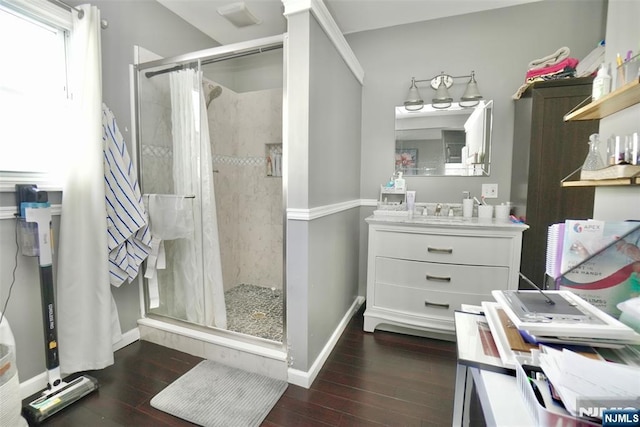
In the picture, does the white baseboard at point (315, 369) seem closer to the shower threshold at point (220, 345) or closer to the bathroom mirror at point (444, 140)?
the shower threshold at point (220, 345)

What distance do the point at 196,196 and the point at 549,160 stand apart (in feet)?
7.98

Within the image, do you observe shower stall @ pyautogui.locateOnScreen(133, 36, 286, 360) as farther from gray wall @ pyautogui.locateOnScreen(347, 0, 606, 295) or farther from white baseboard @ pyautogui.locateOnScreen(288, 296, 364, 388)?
gray wall @ pyautogui.locateOnScreen(347, 0, 606, 295)

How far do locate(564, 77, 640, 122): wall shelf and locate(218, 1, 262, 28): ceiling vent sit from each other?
7.73ft

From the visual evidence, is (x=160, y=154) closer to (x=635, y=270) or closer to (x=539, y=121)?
(x=635, y=270)

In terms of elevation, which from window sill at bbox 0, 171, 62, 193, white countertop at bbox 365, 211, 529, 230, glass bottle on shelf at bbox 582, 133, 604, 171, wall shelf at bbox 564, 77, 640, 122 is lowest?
white countertop at bbox 365, 211, 529, 230

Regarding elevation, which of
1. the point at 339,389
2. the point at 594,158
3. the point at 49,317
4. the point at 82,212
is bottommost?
the point at 339,389

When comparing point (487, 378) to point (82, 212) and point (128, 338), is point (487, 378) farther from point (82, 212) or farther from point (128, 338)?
point (128, 338)

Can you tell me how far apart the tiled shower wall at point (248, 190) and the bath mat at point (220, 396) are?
131 cm

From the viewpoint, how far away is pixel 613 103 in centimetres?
93

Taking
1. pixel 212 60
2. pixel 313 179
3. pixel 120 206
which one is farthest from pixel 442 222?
pixel 120 206

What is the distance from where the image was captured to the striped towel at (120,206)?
177cm

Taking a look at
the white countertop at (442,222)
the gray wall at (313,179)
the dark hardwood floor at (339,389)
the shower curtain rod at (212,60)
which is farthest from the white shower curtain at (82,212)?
the white countertop at (442,222)

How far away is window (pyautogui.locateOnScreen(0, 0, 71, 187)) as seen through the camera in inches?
58.2

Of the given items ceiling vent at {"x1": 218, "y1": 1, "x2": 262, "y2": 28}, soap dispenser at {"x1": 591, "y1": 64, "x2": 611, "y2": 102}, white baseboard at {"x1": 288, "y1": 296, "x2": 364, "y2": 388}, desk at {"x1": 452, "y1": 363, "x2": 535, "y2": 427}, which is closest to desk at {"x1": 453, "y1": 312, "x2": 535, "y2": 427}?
desk at {"x1": 452, "y1": 363, "x2": 535, "y2": 427}
